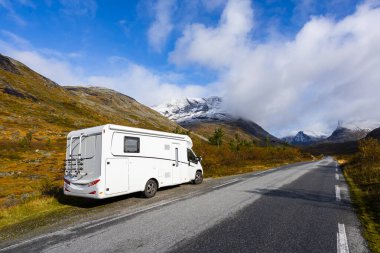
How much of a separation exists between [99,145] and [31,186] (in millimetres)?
9205

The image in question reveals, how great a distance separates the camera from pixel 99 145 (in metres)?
11.5

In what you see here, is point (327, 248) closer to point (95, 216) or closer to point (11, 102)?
point (95, 216)

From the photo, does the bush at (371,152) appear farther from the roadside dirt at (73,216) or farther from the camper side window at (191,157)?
the roadside dirt at (73,216)

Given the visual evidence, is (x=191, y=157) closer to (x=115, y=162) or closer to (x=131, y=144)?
(x=131, y=144)

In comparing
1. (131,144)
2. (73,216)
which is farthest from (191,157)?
(73,216)

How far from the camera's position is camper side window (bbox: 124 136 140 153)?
12461mm

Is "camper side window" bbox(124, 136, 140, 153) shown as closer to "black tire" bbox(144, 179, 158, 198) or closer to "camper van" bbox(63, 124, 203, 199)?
"camper van" bbox(63, 124, 203, 199)

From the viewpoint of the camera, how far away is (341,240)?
261 inches

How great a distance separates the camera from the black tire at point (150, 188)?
43.3ft

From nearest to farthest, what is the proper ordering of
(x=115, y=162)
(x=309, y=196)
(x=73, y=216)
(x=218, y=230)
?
(x=218, y=230) < (x=73, y=216) < (x=115, y=162) < (x=309, y=196)

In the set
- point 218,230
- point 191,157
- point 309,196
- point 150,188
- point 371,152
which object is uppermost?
point 371,152

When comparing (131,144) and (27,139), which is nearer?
(131,144)

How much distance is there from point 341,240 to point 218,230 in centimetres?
282

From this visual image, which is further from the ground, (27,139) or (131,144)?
(27,139)
